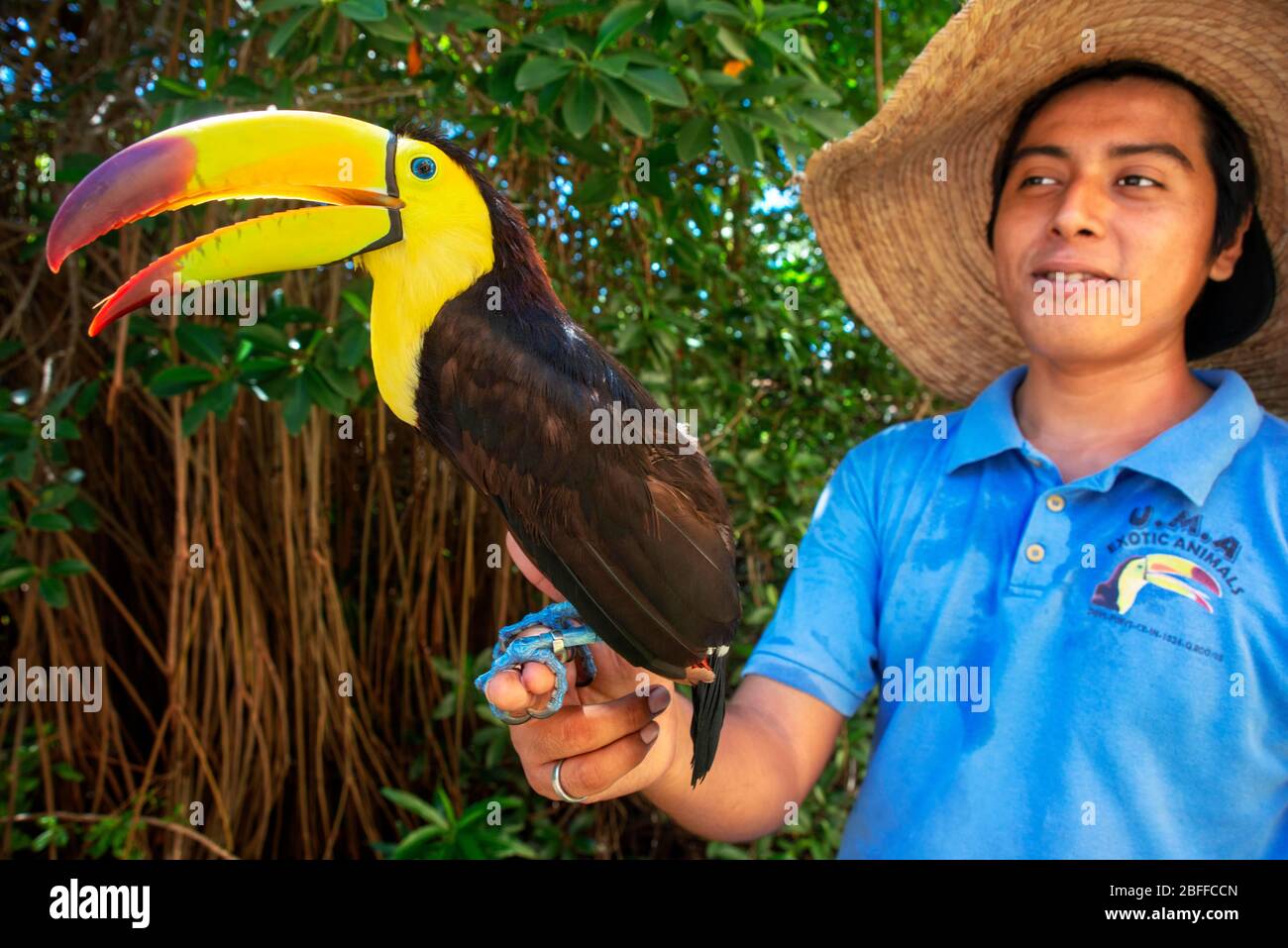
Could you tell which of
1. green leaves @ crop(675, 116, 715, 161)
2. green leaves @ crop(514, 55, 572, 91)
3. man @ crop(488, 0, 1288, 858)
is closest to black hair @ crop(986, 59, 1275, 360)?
man @ crop(488, 0, 1288, 858)

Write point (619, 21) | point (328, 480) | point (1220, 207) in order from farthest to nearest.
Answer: point (328, 480) < point (619, 21) < point (1220, 207)

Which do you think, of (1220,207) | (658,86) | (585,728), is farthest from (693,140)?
(585,728)

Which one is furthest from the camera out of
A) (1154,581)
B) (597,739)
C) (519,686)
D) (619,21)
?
(619,21)

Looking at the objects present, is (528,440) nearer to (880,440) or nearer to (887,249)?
(880,440)

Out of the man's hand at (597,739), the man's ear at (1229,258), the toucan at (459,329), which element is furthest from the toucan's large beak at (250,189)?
the man's ear at (1229,258)

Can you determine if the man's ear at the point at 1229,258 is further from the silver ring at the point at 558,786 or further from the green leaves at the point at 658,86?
the silver ring at the point at 558,786

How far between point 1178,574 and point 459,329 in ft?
3.43

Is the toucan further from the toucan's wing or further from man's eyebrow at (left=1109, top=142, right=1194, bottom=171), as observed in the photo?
man's eyebrow at (left=1109, top=142, right=1194, bottom=171)

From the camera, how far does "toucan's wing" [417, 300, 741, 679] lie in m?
1.04

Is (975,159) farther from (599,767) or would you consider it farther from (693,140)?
(599,767)

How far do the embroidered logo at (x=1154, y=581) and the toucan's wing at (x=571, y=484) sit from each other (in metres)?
0.63

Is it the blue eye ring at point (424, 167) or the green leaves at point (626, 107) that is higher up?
the green leaves at point (626, 107)

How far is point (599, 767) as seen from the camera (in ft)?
3.51

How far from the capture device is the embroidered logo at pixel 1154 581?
51.8 inches
